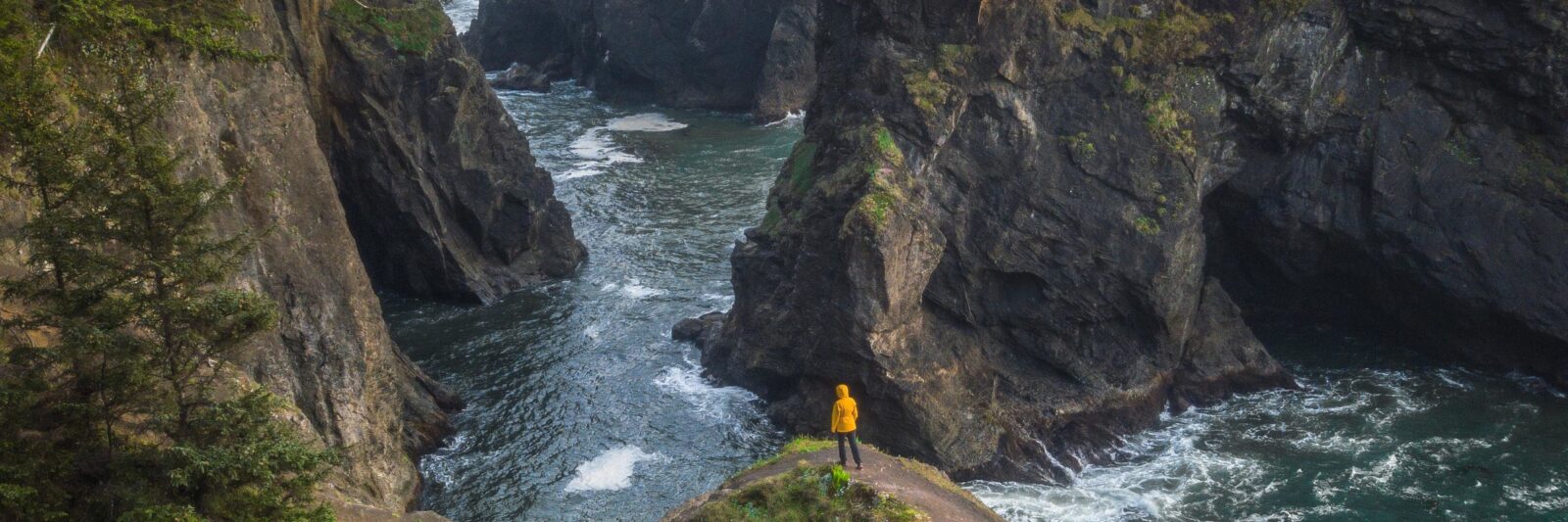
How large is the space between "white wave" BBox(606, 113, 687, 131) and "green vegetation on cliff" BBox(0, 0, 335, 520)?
50504 mm

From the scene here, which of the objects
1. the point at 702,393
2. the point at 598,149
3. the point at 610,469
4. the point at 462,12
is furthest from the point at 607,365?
the point at 462,12

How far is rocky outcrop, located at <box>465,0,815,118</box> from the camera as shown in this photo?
6712 cm

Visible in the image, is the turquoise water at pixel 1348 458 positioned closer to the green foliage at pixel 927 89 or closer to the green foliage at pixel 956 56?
the green foliage at pixel 927 89

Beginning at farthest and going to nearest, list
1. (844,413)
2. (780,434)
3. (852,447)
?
(780,434) < (852,447) < (844,413)

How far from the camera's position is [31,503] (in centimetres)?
1315

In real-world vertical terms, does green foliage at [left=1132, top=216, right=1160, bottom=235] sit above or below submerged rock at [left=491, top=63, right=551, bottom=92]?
below

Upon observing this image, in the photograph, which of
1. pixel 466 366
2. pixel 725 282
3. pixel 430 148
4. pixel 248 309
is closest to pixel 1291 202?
pixel 725 282

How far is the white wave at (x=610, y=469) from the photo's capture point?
1152 inches

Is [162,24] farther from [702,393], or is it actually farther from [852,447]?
[702,393]

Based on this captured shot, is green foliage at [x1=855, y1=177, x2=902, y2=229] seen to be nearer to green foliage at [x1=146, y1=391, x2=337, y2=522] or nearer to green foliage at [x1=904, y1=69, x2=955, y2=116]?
green foliage at [x1=904, y1=69, x2=955, y2=116]

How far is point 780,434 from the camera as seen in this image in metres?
31.8

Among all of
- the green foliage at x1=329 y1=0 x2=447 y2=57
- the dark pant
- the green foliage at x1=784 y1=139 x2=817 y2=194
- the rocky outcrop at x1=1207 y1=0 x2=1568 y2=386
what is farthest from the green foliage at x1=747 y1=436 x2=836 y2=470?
the green foliage at x1=329 y1=0 x2=447 y2=57

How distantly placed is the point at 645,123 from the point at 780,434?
37459 mm

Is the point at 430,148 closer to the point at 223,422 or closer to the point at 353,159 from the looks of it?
the point at 353,159
